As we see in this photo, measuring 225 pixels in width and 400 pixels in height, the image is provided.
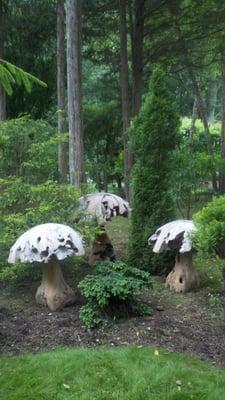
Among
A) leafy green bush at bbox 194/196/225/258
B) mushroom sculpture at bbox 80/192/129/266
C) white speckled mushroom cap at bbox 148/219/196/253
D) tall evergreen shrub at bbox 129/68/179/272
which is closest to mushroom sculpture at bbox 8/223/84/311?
mushroom sculpture at bbox 80/192/129/266

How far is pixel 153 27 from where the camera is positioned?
11.6 m

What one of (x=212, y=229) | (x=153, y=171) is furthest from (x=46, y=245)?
(x=153, y=171)

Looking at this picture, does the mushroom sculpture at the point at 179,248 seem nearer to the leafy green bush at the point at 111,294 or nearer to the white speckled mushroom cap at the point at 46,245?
the leafy green bush at the point at 111,294

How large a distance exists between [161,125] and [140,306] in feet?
8.37

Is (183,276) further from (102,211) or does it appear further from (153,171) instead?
(153,171)

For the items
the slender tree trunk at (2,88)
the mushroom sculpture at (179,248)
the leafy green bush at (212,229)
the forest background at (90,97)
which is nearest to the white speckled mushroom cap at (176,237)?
the mushroom sculpture at (179,248)

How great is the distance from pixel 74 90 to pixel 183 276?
13.7 ft

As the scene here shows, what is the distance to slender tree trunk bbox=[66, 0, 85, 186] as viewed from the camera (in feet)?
26.9

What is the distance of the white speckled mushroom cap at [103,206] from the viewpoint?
615 centimetres

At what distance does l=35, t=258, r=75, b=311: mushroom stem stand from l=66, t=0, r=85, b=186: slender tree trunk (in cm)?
280

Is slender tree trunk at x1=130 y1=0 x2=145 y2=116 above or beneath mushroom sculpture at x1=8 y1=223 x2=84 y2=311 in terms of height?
above

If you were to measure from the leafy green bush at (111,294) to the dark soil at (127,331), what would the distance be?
0.11 m

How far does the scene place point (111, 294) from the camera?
473 cm

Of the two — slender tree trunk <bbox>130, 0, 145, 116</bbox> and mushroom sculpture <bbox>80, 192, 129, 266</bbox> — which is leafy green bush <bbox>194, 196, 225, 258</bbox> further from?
slender tree trunk <bbox>130, 0, 145, 116</bbox>
